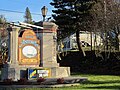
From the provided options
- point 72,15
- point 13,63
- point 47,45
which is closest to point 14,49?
point 13,63

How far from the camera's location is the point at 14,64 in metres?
23.3

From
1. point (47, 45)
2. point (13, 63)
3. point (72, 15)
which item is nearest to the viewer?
point (13, 63)

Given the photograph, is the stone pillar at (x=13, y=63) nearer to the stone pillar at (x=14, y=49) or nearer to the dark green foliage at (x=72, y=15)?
the stone pillar at (x=14, y=49)

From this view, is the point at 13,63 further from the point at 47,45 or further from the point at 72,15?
the point at 72,15

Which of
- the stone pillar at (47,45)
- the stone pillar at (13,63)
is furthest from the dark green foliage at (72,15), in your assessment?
the stone pillar at (13,63)

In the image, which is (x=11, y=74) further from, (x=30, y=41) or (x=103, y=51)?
(x=103, y=51)

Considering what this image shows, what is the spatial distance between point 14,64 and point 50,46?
302cm

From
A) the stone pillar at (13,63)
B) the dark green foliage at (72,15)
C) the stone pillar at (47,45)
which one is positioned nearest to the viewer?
the stone pillar at (13,63)

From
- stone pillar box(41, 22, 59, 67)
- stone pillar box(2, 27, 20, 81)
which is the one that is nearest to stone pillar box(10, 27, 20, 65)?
stone pillar box(2, 27, 20, 81)

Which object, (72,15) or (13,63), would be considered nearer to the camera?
(13,63)

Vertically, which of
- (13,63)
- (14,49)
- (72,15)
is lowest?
(13,63)

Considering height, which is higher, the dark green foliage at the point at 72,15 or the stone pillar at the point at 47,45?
the dark green foliage at the point at 72,15

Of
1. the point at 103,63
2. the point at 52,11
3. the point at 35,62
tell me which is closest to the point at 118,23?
the point at 103,63

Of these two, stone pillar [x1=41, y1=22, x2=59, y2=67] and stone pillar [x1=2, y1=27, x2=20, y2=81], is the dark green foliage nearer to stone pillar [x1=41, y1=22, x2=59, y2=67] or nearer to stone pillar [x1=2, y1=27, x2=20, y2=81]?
stone pillar [x1=41, y1=22, x2=59, y2=67]
